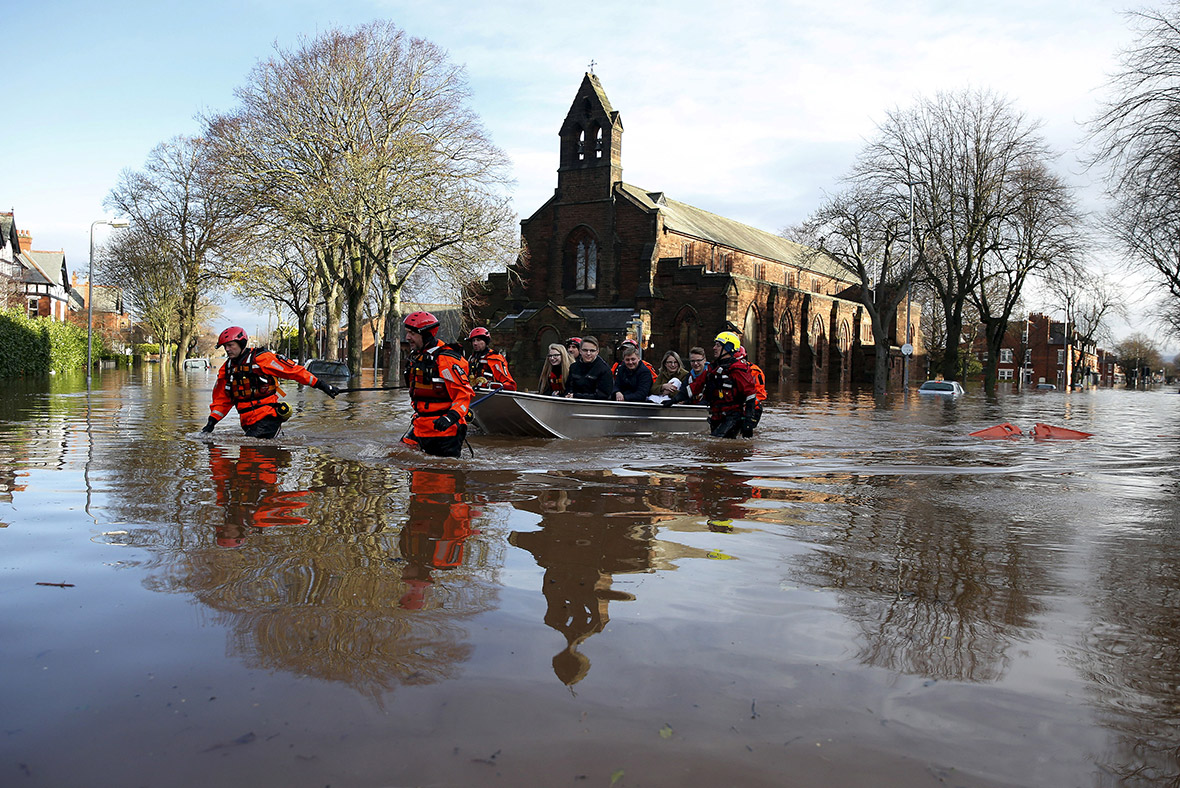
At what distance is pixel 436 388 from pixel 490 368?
3.63 metres

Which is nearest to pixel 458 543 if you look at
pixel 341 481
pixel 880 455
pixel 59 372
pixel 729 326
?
pixel 341 481

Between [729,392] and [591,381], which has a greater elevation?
[591,381]

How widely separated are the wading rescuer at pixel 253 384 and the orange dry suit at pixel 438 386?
153cm

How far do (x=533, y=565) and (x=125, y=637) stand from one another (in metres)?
2.08

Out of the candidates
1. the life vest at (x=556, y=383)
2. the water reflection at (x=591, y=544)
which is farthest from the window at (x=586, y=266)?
the water reflection at (x=591, y=544)

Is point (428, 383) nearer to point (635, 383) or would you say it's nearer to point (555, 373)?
point (555, 373)

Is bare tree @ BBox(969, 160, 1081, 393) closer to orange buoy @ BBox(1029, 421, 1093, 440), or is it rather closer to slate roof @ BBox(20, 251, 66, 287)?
orange buoy @ BBox(1029, 421, 1093, 440)

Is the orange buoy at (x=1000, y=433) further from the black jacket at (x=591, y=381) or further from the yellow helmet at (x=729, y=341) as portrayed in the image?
the black jacket at (x=591, y=381)

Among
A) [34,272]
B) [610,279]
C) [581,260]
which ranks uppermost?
[34,272]

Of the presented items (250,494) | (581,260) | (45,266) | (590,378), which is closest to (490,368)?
(590,378)

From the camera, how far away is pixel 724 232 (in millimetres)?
62125

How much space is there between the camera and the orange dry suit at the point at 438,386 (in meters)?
9.34

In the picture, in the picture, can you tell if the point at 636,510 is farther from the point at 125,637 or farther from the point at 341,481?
the point at 125,637

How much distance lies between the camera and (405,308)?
5091cm
